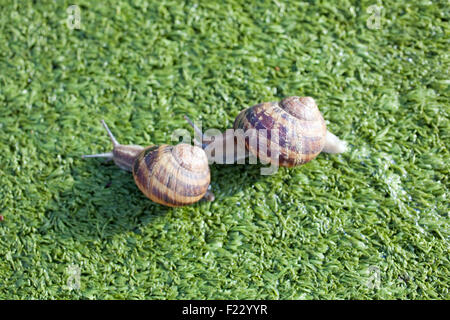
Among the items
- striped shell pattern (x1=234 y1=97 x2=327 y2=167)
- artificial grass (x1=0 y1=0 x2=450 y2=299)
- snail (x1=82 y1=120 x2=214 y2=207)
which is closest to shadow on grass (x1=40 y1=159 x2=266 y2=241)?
artificial grass (x1=0 y1=0 x2=450 y2=299)

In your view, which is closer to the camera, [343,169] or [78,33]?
[343,169]

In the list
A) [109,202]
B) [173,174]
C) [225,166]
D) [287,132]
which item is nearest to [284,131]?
[287,132]

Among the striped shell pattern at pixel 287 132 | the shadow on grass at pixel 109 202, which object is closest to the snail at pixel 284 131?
the striped shell pattern at pixel 287 132

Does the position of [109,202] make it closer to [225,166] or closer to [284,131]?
[225,166]

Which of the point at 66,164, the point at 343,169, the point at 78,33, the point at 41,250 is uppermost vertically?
the point at 78,33

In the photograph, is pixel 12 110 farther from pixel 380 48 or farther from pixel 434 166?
pixel 434 166

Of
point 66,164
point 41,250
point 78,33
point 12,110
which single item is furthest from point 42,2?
point 41,250

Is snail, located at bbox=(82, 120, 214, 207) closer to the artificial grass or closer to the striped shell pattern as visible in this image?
the artificial grass
